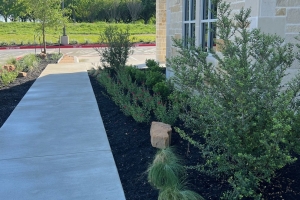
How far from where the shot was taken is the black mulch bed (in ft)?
11.5

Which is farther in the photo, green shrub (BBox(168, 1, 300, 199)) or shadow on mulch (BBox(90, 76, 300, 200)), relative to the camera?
shadow on mulch (BBox(90, 76, 300, 200))

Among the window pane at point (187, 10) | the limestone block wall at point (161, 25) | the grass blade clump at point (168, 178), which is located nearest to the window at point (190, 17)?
the window pane at point (187, 10)

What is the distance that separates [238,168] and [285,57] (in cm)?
120

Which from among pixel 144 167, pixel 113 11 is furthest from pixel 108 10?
pixel 144 167

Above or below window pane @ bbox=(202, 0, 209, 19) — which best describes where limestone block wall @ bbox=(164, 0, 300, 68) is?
below

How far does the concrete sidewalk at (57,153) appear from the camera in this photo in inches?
152

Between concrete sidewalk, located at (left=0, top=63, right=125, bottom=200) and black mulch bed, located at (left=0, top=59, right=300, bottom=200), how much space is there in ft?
0.45

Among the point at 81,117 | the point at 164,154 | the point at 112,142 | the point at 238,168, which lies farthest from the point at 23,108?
the point at 238,168

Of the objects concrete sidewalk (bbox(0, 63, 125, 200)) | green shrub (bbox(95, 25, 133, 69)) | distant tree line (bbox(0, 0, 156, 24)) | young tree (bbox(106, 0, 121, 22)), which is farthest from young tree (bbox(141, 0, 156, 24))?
concrete sidewalk (bbox(0, 63, 125, 200))

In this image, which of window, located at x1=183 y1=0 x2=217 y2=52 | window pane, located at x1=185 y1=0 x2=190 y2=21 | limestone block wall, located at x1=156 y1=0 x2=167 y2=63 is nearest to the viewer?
window, located at x1=183 y1=0 x2=217 y2=52

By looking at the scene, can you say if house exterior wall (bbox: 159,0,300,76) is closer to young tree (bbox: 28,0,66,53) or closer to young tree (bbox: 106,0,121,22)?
young tree (bbox: 28,0,66,53)

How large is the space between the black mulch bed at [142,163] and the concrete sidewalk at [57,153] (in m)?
0.14

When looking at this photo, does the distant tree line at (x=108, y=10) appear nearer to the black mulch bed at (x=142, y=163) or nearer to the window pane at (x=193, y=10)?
the window pane at (x=193, y=10)

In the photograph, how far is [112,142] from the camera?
545 cm
